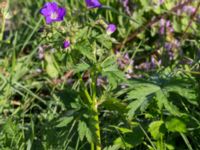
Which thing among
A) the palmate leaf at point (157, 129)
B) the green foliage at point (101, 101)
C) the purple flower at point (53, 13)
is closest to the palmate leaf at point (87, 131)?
the green foliage at point (101, 101)

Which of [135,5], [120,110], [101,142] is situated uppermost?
[135,5]

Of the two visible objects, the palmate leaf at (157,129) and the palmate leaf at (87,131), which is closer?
the palmate leaf at (87,131)

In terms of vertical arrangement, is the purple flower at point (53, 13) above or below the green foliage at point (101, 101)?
above

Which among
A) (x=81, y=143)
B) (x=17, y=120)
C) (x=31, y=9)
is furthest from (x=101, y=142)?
(x=31, y=9)

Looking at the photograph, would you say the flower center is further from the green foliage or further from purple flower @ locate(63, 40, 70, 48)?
purple flower @ locate(63, 40, 70, 48)

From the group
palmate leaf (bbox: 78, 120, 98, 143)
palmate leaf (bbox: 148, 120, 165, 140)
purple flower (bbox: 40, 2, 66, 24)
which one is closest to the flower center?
purple flower (bbox: 40, 2, 66, 24)

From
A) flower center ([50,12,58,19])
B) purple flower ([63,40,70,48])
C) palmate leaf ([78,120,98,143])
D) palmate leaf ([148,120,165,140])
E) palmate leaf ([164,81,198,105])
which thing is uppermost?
flower center ([50,12,58,19])

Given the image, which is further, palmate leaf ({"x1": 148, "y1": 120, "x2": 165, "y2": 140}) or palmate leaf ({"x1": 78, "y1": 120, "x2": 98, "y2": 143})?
palmate leaf ({"x1": 148, "y1": 120, "x2": 165, "y2": 140})

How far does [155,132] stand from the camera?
2.06 meters

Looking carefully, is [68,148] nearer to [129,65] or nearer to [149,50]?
[129,65]

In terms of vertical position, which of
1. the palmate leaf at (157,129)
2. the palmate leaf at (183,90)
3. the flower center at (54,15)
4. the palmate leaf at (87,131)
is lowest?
the palmate leaf at (157,129)

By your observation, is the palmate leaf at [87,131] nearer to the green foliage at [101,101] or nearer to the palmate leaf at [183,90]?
the green foliage at [101,101]

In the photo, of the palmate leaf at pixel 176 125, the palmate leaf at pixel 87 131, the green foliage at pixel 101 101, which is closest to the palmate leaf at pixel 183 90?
the green foliage at pixel 101 101

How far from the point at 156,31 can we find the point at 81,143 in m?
1.34
